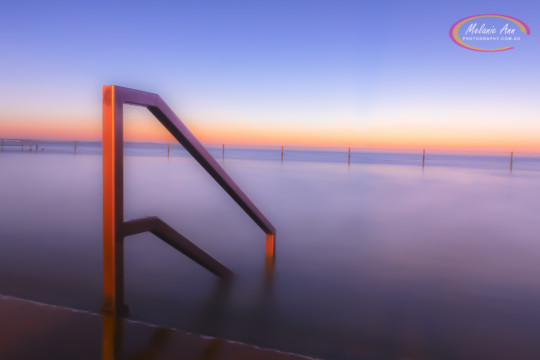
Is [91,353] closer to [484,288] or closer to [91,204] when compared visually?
[484,288]

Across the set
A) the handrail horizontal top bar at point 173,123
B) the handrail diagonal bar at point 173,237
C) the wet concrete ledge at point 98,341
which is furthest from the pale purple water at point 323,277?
the handrail horizontal top bar at point 173,123

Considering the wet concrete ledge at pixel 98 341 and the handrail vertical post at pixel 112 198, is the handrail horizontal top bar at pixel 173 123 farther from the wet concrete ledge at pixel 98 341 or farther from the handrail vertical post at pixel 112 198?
the wet concrete ledge at pixel 98 341

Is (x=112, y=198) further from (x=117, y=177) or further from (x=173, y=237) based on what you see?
(x=173, y=237)

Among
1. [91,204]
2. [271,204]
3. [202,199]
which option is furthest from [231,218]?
[91,204]

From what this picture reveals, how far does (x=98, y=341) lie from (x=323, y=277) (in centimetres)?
130

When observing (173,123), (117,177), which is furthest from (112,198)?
(173,123)

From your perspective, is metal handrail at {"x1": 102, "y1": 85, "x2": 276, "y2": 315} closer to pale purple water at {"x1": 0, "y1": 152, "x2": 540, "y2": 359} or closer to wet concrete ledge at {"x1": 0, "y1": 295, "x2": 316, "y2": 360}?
wet concrete ledge at {"x1": 0, "y1": 295, "x2": 316, "y2": 360}

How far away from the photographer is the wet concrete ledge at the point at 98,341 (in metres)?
1.04

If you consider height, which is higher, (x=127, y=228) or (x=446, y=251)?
(x=127, y=228)

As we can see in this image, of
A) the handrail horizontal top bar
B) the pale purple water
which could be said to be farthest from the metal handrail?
the pale purple water

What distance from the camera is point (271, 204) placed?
15.8ft

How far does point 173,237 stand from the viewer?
161 cm

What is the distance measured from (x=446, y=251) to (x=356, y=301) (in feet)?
4.33

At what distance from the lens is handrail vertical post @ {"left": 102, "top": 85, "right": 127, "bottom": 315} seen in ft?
3.71
